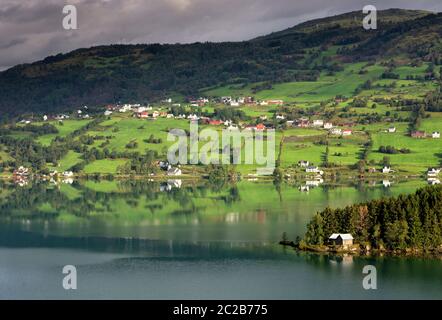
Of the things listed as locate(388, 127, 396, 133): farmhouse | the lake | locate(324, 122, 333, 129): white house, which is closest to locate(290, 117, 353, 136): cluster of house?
locate(324, 122, 333, 129): white house

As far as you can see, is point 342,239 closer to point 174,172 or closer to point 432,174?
point 432,174

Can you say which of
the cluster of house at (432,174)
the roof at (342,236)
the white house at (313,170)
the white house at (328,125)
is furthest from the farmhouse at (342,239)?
the white house at (328,125)

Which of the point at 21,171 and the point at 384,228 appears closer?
the point at 384,228

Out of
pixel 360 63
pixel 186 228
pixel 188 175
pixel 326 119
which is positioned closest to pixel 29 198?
pixel 188 175

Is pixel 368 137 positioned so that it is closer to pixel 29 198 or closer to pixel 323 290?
pixel 29 198

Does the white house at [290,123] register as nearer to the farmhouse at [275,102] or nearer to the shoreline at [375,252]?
the farmhouse at [275,102]

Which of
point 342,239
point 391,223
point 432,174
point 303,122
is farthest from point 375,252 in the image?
point 303,122

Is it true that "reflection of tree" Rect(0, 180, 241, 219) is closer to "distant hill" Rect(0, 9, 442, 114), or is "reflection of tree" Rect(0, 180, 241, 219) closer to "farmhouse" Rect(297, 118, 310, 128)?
"farmhouse" Rect(297, 118, 310, 128)
